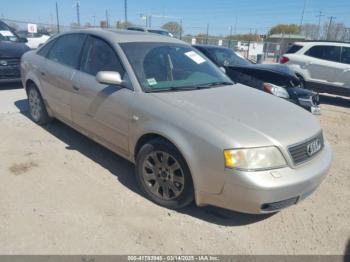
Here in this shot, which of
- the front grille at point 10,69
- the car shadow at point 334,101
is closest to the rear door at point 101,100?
the front grille at point 10,69

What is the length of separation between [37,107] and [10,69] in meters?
3.29

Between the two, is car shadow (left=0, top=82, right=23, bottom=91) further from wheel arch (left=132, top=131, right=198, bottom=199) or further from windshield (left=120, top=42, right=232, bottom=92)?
wheel arch (left=132, top=131, right=198, bottom=199)

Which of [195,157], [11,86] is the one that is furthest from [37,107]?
[11,86]

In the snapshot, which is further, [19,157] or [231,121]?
[19,157]

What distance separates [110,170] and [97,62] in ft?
4.34

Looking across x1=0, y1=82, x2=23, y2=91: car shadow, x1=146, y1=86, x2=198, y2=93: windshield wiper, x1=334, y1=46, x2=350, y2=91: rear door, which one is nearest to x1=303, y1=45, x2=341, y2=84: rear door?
x1=334, y1=46, x2=350, y2=91: rear door

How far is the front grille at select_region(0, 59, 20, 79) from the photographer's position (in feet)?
25.3

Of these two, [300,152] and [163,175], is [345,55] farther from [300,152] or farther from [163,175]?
[163,175]

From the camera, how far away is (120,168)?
159 inches

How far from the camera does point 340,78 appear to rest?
9172 millimetres

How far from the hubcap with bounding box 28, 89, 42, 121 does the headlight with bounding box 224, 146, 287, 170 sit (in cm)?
373

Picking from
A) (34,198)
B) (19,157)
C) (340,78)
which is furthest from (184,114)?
(340,78)

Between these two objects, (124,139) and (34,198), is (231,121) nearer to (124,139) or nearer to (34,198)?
(124,139)

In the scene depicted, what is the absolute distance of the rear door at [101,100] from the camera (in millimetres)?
3453
